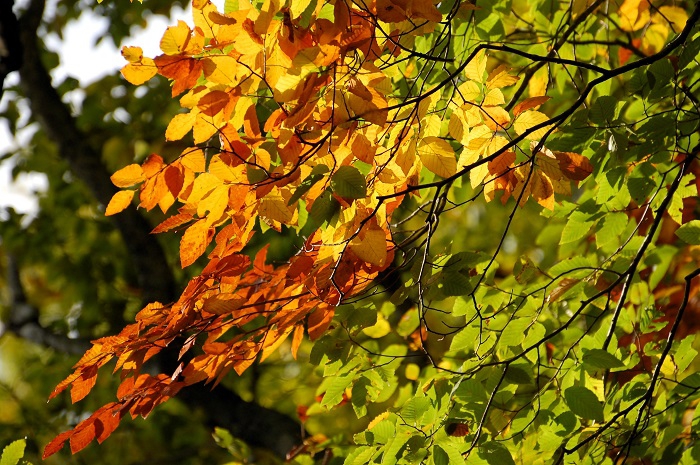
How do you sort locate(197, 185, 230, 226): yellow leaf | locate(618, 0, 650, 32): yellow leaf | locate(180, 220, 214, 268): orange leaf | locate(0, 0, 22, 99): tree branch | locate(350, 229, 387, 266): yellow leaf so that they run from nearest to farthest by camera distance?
locate(350, 229, 387, 266): yellow leaf → locate(197, 185, 230, 226): yellow leaf → locate(180, 220, 214, 268): orange leaf → locate(0, 0, 22, 99): tree branch → locate(618, 0, 650, 32): yellow leaf

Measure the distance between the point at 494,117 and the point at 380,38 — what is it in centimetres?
35

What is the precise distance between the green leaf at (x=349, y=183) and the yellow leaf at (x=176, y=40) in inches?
20.4

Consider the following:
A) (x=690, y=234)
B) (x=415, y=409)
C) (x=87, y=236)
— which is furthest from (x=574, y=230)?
(x=87, y=236)

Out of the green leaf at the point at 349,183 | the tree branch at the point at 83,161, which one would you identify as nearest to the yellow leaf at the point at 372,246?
the green leaf at the point at 349,183

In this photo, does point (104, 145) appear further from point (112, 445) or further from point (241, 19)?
point (241, 19)

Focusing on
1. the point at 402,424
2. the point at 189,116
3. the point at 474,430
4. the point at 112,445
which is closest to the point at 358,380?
the point at 402,424

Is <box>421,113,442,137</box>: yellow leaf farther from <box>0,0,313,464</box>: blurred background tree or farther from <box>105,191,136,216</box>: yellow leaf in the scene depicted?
<box>0,0,313,464</box>: blurred background tree

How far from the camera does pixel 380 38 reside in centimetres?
180

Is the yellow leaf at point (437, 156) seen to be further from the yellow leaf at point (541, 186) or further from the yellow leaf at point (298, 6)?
the yellow leaf at point (298, 6)

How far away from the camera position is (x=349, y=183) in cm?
146

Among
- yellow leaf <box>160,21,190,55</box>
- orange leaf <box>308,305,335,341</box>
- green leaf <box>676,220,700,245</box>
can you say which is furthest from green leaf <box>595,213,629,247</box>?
yellow leaf <box>160,21,190,55</box>

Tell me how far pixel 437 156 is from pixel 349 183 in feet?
1.13

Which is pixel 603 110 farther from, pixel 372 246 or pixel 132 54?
pixel 132 54

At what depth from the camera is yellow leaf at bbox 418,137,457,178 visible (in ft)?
5.62
